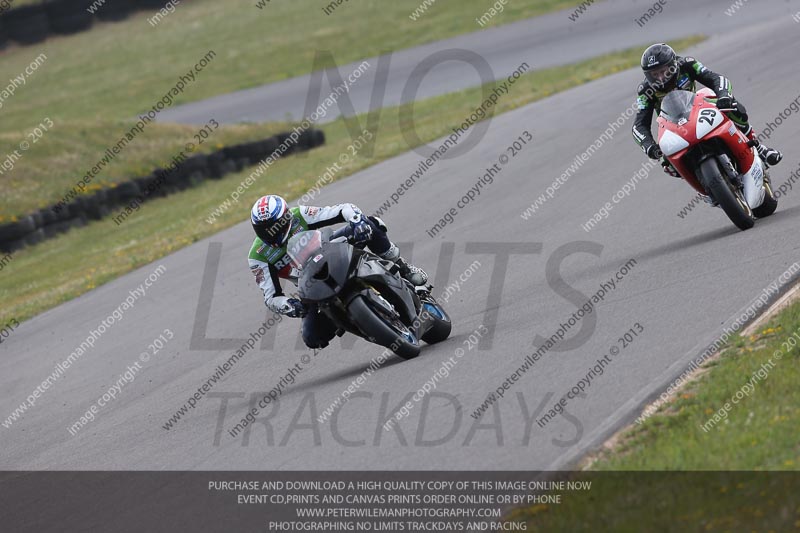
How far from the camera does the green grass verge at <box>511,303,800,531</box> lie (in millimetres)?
5246

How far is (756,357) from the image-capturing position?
7219 millimetres

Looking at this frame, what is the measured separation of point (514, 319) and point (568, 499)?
13.7ft

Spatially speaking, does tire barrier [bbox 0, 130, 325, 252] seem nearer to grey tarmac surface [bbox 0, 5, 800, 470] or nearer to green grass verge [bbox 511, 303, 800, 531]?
grey tarmac surface [bbox 0, 5, 800, 470]

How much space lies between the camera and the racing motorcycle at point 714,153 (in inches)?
412

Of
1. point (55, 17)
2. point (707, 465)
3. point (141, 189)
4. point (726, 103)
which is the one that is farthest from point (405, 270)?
point (55, 17)

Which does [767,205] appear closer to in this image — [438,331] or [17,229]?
[438,331]

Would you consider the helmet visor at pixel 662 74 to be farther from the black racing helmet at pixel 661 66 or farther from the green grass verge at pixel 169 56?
the green grass verge at pixel 169 56

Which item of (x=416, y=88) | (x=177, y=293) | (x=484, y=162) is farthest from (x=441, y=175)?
(x=416, y=88)

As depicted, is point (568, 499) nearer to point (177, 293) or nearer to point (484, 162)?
point (177, 293)

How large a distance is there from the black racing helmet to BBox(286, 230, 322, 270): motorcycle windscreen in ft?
12.4

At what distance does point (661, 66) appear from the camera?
10.8m

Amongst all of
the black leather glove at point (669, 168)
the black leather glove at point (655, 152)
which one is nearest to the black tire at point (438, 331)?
the black leather glove at point (655, 152)

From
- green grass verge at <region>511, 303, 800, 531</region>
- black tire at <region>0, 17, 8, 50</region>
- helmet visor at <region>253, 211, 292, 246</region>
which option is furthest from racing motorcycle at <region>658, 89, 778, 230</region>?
black tire at <region>0, 17, 8, 50</region>

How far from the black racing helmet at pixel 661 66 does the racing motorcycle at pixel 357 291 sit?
3.33m
